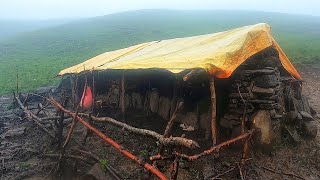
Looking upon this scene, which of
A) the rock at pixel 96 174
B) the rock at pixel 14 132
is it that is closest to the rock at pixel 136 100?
the rock at pixel 14 132

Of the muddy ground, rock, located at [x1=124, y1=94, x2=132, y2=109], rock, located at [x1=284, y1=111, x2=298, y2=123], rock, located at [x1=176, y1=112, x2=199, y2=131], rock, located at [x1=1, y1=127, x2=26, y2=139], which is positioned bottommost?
rock, located at [x1=1, y1=127, x2=26, y2=139]

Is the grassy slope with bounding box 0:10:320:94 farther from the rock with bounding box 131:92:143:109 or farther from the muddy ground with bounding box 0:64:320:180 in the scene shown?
the muddy ground with bounding box 0:64:320:180

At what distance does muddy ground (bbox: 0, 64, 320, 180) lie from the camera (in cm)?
796

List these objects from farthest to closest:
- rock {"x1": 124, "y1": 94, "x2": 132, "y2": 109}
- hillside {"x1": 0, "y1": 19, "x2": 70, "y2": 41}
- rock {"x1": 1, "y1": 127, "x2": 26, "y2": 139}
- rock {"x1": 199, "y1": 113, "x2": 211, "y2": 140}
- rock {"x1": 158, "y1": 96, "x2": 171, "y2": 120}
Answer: hillside {"x1": 0, "y1": 19, "x2": 70, "y2": 41}, rock {"x1": 124, "y1": 94, "x2": 132, "y2": 109}, rock {"x1": 1, "y1": 127, "x2": 26, "y2": 139}, rock {"x1": 158, "y1": 96, "x2": 171, "y2": 120}, rock {"x1": 199, "y1": 113, "x2": 211, "y2": 140}

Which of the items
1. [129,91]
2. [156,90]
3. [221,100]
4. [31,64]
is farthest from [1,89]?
[221,100]

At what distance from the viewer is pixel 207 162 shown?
833 centimetres

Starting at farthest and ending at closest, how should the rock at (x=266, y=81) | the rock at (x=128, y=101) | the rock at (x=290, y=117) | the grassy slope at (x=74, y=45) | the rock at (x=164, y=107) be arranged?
1. the grassy slope at (x=74, y=45)
2. the rock at (x=128, y=101)
3. the rock at (x=164, y=107)
4. the rock at (x=290, y=117)
5. the rock at (x=266, y=81)

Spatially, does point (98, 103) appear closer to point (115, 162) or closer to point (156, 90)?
point (156, 90)

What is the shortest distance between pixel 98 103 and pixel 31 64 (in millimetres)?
23380

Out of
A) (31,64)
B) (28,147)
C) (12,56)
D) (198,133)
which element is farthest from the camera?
(12,56)

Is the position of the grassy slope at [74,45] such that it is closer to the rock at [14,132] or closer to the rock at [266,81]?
the rock at [14,132]

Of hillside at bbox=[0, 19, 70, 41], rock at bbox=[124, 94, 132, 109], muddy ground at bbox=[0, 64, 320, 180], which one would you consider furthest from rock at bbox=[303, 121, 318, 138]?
hillside at bbox=[0, 19, 70, 41]

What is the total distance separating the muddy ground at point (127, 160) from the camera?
7964 millimetres

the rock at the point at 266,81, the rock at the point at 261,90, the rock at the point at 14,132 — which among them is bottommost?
the rock at the point at 14,132
